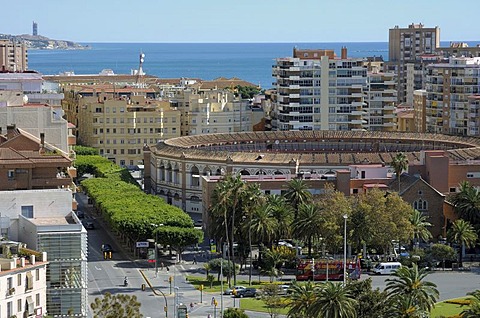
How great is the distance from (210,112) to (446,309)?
98308mm

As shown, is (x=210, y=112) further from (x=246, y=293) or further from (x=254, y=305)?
(x=254, y=305)

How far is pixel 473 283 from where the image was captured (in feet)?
304

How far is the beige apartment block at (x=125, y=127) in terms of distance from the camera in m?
172

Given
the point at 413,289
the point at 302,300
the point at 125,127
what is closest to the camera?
the point at 302,300

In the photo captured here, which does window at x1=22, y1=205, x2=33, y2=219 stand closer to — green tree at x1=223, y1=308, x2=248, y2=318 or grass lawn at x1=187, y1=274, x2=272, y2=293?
Answer: green tree at x1=223, y1=308, x2=248, y2=318

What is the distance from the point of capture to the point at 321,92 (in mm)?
168125

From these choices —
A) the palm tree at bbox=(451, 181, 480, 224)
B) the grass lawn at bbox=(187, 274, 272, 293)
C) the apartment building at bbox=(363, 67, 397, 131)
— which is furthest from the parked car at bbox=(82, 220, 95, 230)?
the apartment building at bbox=(363, 67, 397, 131)

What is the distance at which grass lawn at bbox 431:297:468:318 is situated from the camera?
80250 millimetres

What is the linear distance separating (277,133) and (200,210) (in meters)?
31.6

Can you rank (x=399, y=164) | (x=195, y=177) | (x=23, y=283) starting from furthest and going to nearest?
(x=195, y=177)
(x=399, y=164)
(x=23, y=283)

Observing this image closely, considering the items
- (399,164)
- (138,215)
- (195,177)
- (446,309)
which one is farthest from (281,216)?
(195,177)

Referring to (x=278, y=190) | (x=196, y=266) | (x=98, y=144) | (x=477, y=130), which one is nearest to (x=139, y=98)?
(x=98, y=144)

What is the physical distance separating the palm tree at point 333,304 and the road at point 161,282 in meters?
13.2

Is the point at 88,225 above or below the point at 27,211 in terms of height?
below
